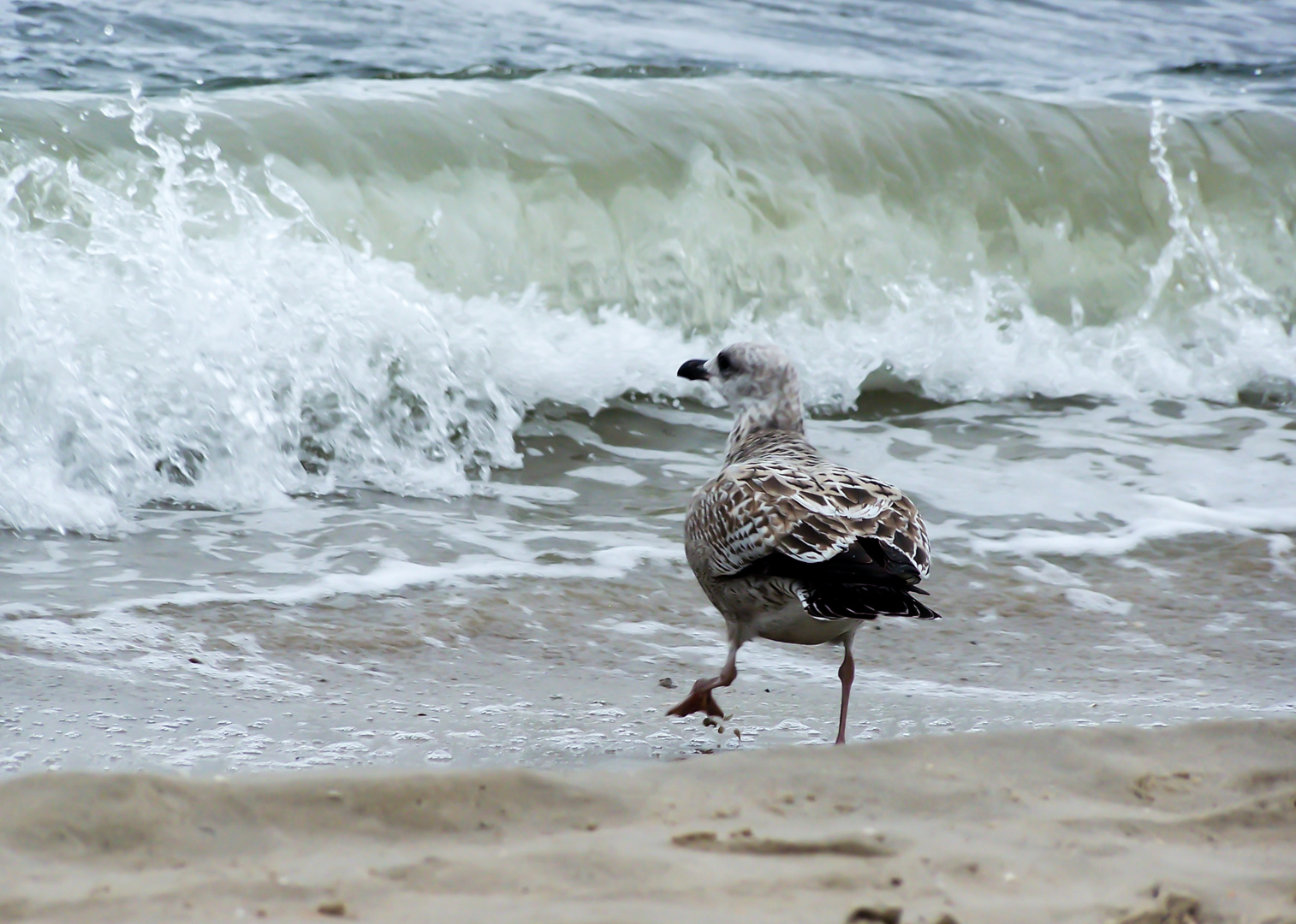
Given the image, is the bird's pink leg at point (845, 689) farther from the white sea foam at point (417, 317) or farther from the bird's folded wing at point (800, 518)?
the white sea foam at point (417, 317)

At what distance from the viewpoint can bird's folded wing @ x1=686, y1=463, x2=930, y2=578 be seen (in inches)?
151

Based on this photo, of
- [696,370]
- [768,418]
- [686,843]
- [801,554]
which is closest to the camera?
[686,843]

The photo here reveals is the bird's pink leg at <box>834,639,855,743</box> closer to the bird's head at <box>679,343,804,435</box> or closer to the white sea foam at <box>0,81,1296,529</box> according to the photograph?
the bird's head at <box>679,343,804,435</box>

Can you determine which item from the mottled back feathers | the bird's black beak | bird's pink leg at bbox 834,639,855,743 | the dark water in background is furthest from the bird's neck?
the dark water in background

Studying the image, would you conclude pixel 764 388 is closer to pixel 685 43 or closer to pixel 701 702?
pixel 701 702

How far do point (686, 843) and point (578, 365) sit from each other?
567 cm

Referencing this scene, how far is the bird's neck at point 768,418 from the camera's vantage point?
17.4 ft

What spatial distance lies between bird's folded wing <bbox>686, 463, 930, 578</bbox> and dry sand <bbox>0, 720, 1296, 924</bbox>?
31.3 inches

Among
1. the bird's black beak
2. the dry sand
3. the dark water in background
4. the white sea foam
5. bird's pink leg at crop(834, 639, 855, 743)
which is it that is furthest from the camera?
the dark water in background

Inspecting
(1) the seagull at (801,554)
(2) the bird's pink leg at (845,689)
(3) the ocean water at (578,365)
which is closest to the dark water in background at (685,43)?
(3) the ocean water at (578,365)

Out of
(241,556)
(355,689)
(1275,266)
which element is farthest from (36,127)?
(1275,266)

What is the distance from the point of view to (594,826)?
2666 millimetres

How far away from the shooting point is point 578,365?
8078 mm

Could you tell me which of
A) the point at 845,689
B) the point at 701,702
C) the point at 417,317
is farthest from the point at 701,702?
the point at 417,317
